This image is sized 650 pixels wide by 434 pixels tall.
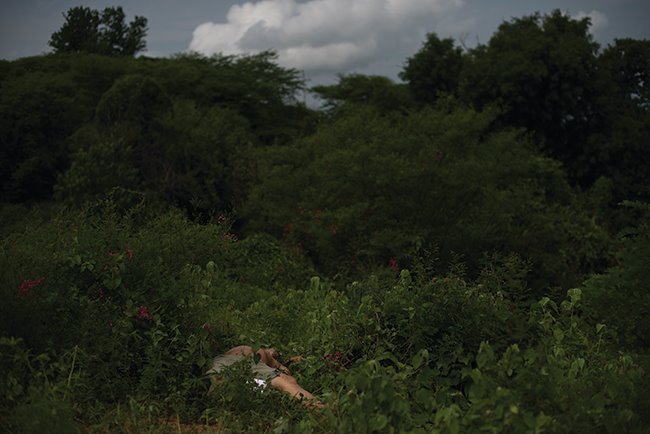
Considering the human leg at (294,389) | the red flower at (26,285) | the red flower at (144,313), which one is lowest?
the human leg at (294,389)

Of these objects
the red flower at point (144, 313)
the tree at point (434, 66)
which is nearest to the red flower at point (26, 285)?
the red flower at point (144, 313)

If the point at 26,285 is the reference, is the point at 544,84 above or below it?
above

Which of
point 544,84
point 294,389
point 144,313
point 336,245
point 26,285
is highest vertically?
point 544,84

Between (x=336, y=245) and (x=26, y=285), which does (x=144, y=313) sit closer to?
(x=26, y=285)

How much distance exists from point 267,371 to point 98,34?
112 ft

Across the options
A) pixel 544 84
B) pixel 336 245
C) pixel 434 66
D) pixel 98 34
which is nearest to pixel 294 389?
pixel 336 245

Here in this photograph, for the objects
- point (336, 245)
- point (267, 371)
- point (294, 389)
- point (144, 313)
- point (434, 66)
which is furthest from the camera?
point (434, 66)

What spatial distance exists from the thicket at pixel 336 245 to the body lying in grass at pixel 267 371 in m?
0.15

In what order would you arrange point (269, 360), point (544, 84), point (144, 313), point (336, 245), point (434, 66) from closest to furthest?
point (144, 313)
point (269, 360)
point (336, 245)
point (544, 84)
point (434, 66)

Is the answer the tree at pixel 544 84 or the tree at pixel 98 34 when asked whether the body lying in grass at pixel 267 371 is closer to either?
the tree at pixel 544 84

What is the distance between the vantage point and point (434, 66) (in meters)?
30.8

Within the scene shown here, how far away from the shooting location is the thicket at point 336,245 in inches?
189

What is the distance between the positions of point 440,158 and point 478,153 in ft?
7.47

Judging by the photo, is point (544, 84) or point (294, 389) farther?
point (544, 84)
